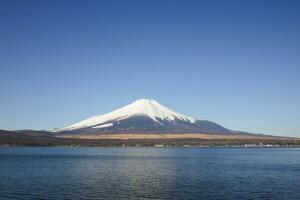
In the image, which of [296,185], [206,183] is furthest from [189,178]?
[296,185]

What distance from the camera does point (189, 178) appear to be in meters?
51.0

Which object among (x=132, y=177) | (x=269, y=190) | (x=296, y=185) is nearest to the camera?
(x=269, y=190)

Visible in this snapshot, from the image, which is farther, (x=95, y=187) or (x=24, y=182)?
(x=24, y=182)

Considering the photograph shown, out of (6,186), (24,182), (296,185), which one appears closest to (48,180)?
(24,182)

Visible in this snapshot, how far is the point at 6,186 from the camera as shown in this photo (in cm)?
4294

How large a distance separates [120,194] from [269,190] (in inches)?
482

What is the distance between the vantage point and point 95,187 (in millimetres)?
42656

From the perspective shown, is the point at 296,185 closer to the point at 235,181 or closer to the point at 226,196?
the point at 235,181

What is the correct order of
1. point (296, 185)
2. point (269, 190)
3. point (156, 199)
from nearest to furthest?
point (156, 199) < point (269, 190) < point (296, 185)

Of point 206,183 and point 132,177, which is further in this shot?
point 132,177

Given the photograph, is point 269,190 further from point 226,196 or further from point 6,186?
point 6,186

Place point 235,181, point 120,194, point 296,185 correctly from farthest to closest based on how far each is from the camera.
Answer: point 235,181 < point 296,185 < point 120,194

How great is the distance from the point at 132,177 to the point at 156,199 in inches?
620

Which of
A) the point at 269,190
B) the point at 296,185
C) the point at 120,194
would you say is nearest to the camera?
the point at 120,194
